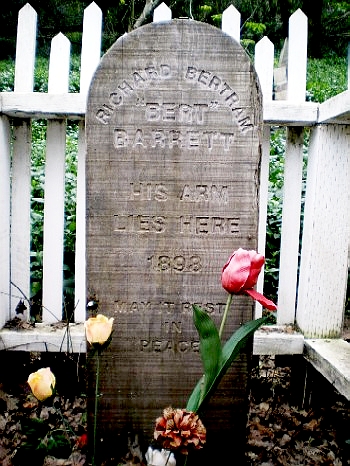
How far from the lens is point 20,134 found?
92.3 inches

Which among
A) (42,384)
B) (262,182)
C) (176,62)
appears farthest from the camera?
(262,182)

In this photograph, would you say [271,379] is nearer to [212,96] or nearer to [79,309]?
[79,309]

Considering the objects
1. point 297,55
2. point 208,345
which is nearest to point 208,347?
point 208,345

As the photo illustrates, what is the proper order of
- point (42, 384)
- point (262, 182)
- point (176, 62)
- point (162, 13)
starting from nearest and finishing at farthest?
1. point (42, 384)
2. point (176, 62)
3. point (162, 13)
4. point (262, 182)

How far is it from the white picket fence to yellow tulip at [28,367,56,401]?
0.98 metres

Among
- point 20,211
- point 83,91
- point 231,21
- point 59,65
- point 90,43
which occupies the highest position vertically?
point 231,21

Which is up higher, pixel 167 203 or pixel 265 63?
pixel 265 63

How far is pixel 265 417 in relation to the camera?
2.28 meters

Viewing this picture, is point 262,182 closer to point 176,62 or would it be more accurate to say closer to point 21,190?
point 176,62

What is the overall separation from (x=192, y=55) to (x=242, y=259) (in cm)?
78

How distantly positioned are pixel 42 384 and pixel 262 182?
1.42 m

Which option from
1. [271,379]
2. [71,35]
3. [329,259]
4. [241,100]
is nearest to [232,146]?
[241,100]

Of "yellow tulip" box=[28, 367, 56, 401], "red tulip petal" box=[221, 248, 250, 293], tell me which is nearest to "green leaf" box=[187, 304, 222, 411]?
"red tulip petal" box=[221, 248, 250, 293]

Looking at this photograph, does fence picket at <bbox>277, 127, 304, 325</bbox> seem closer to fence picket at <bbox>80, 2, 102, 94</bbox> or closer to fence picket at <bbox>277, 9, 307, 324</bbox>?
fence picket at <bbox>277, 9, 307, 324</bbox>
